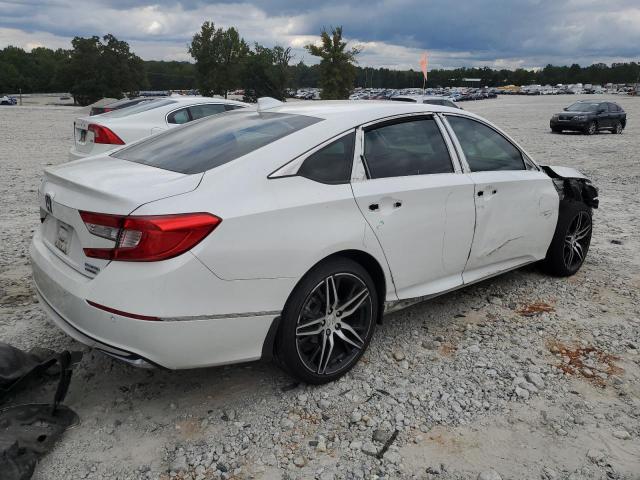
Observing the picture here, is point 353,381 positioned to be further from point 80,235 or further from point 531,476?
point 80,235

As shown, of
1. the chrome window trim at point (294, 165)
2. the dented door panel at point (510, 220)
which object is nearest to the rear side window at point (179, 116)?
the dented door panel at point (510, 220)

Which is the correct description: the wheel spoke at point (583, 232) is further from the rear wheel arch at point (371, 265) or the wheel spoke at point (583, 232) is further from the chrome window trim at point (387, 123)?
the rear wheel arch at point (371, 265)

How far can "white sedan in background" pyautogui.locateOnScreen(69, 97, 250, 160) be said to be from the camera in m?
7.45

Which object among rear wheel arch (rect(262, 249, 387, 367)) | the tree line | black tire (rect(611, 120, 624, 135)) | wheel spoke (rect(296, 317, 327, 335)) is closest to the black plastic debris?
rear wheel arch (rect(262, 249, 387, 367))

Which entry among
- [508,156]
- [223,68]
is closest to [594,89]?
[223,68]

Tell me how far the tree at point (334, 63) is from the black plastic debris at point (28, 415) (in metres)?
37.9

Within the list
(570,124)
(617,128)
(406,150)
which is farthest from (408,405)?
(617,128)

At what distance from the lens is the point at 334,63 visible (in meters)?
39.8

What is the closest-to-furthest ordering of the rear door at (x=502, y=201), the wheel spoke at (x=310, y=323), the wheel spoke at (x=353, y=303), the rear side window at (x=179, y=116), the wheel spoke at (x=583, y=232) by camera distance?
the wheel spoke at (x=310, y=323) < the wheel spoke at (x=353, y=303) < the rear door at (x=502, y=201) < the wheel spoke at (x=583, y=232) < the rear side window at (x=179, y=116)

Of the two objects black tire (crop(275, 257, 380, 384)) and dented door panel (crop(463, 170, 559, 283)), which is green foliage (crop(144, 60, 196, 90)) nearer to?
dented door panel (crop(463, 170, 559, 283))

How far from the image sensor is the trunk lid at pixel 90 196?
256 cm

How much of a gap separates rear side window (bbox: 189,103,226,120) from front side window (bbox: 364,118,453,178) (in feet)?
18.6

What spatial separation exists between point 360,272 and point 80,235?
1.49m

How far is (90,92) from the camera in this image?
63.9 meters
